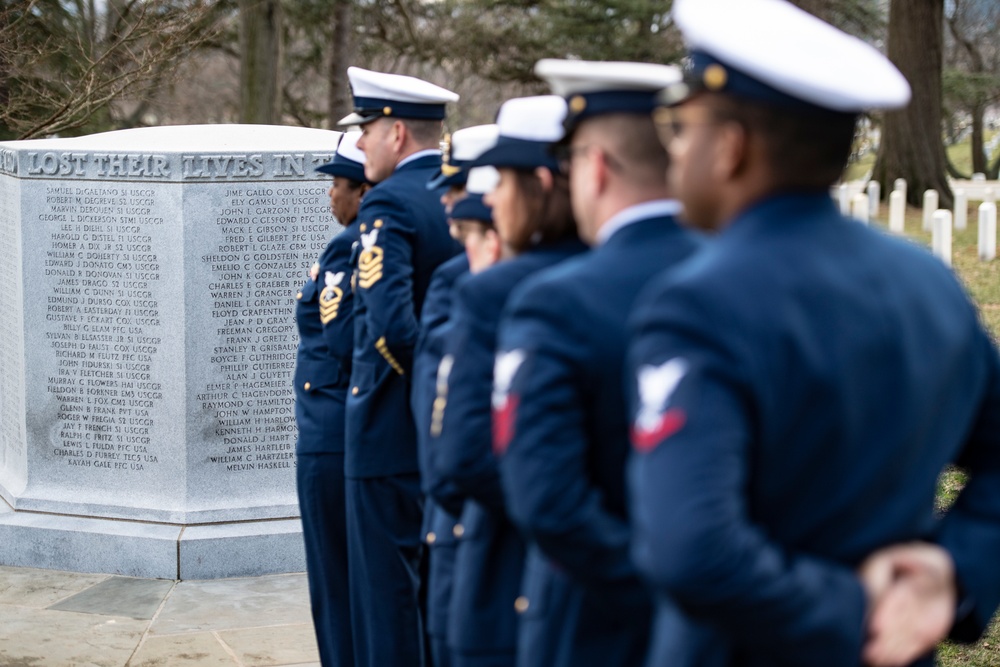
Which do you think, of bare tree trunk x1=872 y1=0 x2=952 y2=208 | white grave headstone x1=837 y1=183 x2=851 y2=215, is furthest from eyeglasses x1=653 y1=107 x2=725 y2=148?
bare tree trunk x1=872 y1=0 x2=952 y2=208

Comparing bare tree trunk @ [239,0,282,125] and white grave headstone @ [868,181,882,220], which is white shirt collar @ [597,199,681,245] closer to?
bare tree trunk @ [239,0,282,125]

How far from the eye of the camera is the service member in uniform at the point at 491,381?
103 inches

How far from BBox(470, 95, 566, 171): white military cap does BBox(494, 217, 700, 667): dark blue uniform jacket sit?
552mm

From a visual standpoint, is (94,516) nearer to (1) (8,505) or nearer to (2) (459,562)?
(1) (8,505)

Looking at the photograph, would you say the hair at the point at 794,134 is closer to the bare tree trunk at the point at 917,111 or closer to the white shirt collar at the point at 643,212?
the white shirt collar at the point at 643,212

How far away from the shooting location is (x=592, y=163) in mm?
2232

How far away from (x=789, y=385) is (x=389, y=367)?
263 cm

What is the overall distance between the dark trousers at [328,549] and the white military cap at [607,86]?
2.50 metres

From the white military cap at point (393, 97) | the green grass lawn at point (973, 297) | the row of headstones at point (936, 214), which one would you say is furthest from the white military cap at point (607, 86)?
the row of headstones at point (936, 214)

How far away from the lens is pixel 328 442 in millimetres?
4594

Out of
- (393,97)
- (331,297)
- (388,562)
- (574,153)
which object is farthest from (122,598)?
(574,153)

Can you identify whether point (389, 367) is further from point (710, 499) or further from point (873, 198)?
point (873, 198)

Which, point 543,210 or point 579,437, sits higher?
point 543,210

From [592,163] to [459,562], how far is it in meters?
1.02
